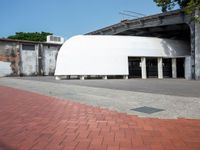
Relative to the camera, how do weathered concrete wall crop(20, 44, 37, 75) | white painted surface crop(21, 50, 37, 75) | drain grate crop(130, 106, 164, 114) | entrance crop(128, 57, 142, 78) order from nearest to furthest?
drain grate crop(130, 106, 164, 114)
entrance crop(128, 57, 142, 78)
weathered concrete wall crop(20, 44, 37, 75)
white painted surface crop(21, 50, 37, 75)

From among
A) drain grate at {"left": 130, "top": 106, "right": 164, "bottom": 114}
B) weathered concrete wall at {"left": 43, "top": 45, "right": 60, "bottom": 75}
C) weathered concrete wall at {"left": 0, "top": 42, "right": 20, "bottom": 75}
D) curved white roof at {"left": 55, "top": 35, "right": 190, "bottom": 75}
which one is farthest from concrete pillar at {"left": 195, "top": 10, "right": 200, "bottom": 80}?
weathered concrete wall at {"left": 0, "top": 42, "right": 20, "bottom": 75}

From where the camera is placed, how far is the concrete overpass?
23.4 meters

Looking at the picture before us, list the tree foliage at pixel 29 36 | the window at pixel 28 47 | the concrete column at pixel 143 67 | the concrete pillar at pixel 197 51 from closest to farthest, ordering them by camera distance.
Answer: the concrete pillar at pixel 197 51 < the concrete column at pixel 143 67 < the window at pixel 28 47 < the tree foliage at pixel 29 36

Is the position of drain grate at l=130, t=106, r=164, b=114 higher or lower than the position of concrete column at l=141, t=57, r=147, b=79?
lower

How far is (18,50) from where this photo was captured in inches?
1383

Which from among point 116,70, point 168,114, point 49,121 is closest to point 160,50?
point 116,70

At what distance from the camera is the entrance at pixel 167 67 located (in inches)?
1124

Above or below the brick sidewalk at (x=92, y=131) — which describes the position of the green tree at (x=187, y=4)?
above

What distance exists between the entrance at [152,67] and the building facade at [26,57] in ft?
61.0

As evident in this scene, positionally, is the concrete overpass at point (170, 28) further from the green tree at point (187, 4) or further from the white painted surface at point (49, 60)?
the white painted surface at point (49, 60)

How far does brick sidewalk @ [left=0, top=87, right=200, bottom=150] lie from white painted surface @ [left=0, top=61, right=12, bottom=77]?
2953cm

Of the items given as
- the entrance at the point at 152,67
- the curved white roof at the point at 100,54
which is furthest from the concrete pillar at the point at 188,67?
the entrance at the point at 152,67

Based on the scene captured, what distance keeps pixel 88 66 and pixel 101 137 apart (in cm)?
1988

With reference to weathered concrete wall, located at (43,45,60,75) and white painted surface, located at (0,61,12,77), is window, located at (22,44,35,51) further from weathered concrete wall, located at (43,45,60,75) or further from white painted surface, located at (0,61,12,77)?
white painted surface, located at (0,61,12,77)
